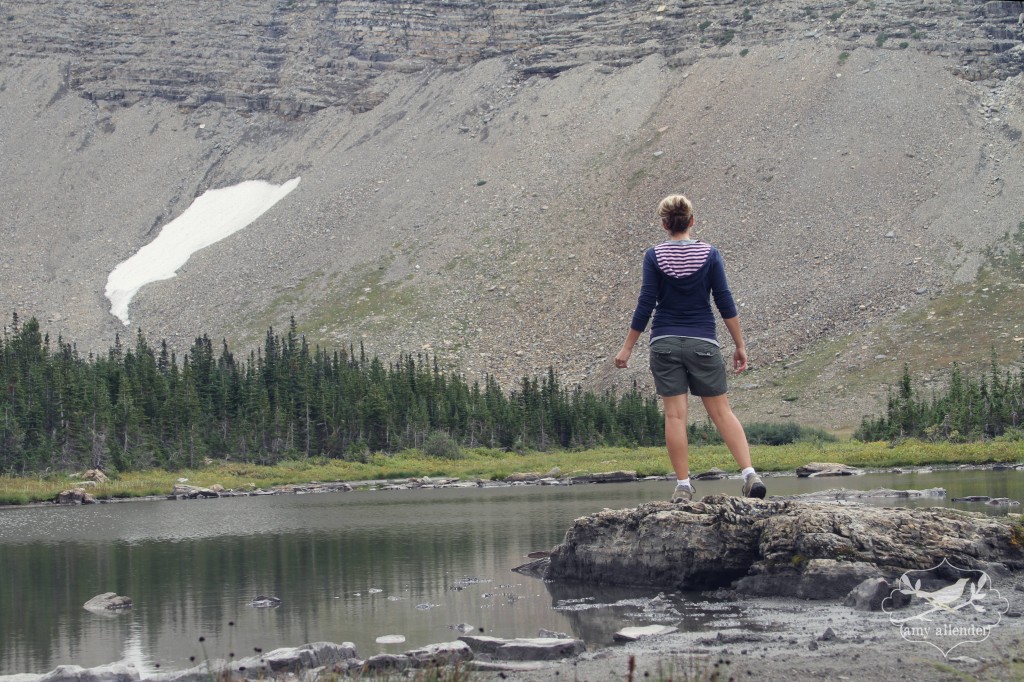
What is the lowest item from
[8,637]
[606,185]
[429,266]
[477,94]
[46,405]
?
[8,637]

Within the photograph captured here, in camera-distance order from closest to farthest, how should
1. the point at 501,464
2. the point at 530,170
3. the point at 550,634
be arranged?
the point at 550,634, the point at 501,464, the point at 530,170

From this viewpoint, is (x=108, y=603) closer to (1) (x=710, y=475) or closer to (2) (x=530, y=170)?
(1) (x=710, y=475)

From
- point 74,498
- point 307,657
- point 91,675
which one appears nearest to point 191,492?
point 74,498

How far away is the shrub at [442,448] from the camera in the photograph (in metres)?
87.1

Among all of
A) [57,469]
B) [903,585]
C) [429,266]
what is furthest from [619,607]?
[429,266]

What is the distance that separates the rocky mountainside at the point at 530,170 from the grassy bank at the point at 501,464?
2371cm

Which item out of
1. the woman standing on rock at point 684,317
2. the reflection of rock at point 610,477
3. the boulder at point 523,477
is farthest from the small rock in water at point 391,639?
the boulder at point 523,477

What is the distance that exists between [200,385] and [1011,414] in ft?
189

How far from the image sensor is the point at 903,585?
15062 millimetres

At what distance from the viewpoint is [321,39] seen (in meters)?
185

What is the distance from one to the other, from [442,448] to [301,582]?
65194 millimetres

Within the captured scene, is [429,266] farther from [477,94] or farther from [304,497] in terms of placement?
[304,497]

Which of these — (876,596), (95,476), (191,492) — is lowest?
(876,596)

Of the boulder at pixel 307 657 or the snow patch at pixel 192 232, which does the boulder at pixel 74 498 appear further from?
the snow patch at pixel 192 232
